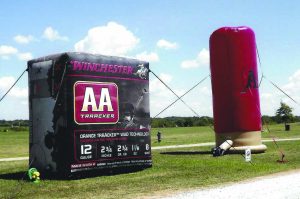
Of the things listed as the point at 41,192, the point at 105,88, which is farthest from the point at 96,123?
the point at 41,192

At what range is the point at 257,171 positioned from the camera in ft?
49.4

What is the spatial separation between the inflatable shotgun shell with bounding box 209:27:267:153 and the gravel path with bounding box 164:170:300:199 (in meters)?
8.78

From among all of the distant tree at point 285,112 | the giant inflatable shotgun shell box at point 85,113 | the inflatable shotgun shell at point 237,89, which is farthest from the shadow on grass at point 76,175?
the distant tree at point 285,112

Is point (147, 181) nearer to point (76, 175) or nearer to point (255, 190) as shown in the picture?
point (76, 175)

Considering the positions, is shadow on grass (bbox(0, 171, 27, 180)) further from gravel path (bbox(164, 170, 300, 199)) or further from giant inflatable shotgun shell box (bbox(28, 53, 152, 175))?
gravel path (bbox(164, 170, 300, 199))

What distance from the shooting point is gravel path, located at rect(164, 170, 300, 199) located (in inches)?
387

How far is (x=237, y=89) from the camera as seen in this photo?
21797 mm

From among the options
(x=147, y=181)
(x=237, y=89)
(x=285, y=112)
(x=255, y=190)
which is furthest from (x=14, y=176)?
(x=285, y=112)

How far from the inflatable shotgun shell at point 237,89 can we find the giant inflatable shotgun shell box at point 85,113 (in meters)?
7.41

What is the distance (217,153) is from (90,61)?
9199 mm

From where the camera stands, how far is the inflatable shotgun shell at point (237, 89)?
2169 cm

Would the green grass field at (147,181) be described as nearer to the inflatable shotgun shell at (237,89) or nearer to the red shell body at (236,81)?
the inflatable shotgun shell at (237,89)

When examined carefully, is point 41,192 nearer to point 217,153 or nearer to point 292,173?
point 292,173

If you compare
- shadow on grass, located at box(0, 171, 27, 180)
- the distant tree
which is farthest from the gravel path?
the distant tree
